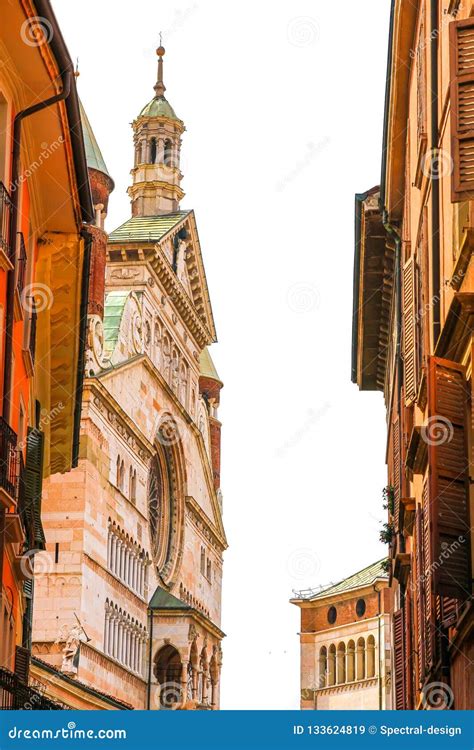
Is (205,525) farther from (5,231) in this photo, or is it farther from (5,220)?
(5,220)

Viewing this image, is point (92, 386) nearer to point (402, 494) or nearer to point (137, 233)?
point (137, 233)

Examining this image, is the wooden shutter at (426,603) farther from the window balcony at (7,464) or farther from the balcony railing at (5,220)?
the balcony railing at (5,220)

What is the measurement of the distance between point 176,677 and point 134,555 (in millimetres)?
8000

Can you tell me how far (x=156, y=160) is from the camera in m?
74.2

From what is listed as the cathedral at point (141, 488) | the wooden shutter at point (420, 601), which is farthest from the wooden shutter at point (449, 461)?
the cathedral at point (141, 488)

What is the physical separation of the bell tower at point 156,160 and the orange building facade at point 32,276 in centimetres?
4776

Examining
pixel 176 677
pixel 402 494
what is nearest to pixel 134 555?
pixel 176 677

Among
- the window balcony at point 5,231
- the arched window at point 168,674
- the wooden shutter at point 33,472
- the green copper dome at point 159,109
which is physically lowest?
the wooden shutter at point 33,472

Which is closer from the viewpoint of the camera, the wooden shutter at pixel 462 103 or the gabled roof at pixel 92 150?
the wooden shutter at pixel 462 103

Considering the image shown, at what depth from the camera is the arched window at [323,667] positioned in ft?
258

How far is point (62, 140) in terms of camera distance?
18516mm

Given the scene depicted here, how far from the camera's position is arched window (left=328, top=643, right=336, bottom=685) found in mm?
77625


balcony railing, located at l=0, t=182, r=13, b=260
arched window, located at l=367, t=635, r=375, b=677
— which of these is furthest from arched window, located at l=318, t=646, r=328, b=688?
balcony railing, located at l=0, t=182, r=13, b=260

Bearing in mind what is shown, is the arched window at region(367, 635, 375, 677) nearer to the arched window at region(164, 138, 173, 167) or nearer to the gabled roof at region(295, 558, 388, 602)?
the gabled roof at region(295, 558, 388, 602)
